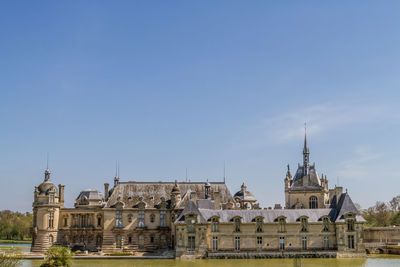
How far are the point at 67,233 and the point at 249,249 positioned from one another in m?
21.9

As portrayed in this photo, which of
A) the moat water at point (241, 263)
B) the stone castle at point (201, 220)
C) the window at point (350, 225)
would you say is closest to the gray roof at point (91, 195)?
the stone castle at point (201, 220)

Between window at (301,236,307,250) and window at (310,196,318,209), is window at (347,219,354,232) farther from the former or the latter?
window at (310,196,318,209)

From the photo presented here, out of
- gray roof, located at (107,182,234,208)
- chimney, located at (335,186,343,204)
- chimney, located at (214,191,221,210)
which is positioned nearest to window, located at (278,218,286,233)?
chimney, located at (335,186,343,204)

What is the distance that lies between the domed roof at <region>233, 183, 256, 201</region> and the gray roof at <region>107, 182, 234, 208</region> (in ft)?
10.9

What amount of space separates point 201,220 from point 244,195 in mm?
14501

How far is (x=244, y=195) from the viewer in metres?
66.1

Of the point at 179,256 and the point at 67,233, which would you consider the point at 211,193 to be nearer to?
the point at 179,256

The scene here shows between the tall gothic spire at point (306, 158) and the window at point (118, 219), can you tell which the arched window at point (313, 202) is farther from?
the window at point (118, 219)

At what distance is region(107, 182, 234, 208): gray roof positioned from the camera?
6209cm

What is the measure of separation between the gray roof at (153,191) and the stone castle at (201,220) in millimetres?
117

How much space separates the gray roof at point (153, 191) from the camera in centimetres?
6209

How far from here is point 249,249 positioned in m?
52.8

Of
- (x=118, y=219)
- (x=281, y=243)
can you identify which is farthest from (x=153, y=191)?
(x=281, y=243)

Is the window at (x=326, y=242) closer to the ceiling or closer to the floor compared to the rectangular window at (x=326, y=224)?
closer to the floor
